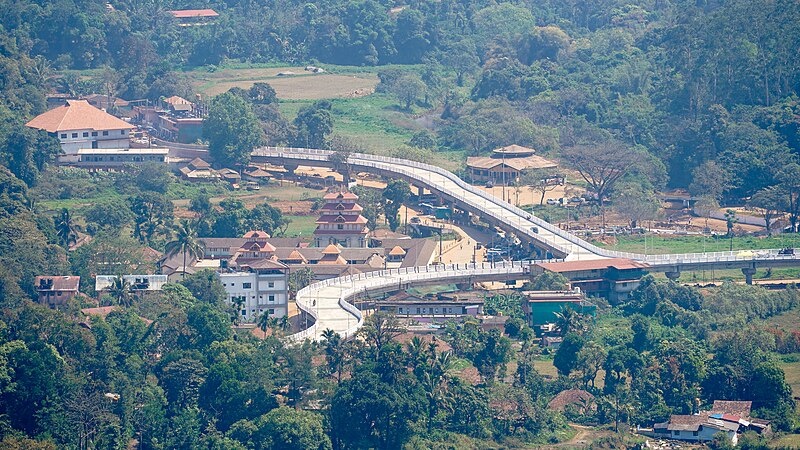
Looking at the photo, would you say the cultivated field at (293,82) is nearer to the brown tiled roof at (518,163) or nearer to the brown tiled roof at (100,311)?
the brown tiled roof at (518,163)

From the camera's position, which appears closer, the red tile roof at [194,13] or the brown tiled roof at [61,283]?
the brown tiled roof at [61,283]

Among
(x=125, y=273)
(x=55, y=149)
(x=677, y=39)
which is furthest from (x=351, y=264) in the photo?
(x=677, y=39)

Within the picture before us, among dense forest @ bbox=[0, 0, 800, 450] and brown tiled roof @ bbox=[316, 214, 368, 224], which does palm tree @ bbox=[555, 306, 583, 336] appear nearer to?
dense forest @ bbox=[0, 0, 800, 450]

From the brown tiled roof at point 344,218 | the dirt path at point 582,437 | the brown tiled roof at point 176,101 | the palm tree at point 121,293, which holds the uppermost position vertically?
the brown tiled roof at point 176,101

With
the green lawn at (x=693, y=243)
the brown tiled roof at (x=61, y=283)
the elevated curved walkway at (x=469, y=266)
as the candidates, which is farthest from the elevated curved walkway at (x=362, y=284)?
the brown tiled roof at (x=61, y=283)

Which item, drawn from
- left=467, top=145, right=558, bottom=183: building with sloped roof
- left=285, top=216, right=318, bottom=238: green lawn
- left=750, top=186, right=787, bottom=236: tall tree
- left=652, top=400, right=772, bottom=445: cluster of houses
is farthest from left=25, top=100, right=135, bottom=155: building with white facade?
left=652, top=400, right=772, bottom=445: cluster of houses

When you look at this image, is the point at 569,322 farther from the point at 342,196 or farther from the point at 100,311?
the point at 342,196
